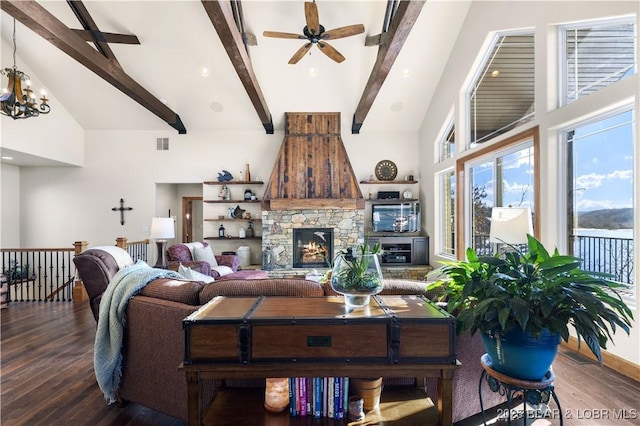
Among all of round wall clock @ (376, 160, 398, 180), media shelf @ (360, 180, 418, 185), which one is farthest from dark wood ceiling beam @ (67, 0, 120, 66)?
round wall clock @ (376, 160, 398, 180)

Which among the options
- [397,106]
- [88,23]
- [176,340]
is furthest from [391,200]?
[88,23]

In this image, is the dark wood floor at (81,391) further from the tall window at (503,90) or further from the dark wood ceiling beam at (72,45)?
the dark wood ceiling beam at (72,45)

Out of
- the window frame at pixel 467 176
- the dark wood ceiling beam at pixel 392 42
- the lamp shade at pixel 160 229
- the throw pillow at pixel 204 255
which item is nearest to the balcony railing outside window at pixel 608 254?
the window frame at pixel 467 176

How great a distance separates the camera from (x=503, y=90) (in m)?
4.32

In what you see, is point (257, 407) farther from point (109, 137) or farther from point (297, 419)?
point (109, 137)

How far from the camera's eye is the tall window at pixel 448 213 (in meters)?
5.81

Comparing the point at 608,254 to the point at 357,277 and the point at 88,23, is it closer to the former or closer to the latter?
the point at 357,277

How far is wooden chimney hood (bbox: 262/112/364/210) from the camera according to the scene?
616 centimetres

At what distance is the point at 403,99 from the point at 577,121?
3.61 m

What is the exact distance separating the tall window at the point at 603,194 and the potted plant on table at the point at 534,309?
158 centimetres

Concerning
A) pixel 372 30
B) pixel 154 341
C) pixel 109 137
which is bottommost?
pixel 154 341

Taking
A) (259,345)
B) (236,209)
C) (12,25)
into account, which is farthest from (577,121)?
(12,25)

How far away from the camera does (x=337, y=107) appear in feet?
21.1

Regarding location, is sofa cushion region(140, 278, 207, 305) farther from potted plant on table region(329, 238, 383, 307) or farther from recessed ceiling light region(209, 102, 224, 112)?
recessed ceiling light region(209, 102, 224, 112)
